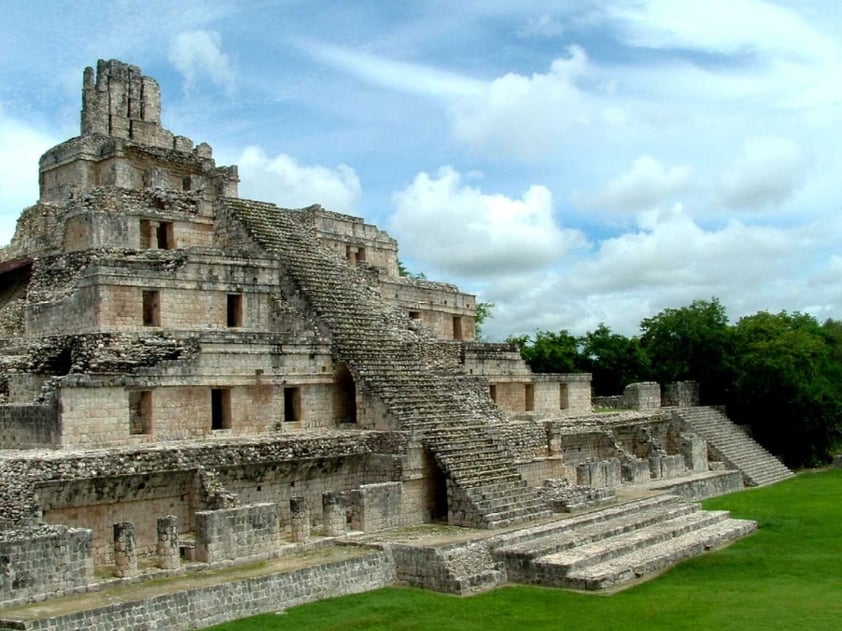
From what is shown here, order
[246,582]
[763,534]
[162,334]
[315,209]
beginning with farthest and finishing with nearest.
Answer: [315,209], [763,534], [162,334], [246,582]

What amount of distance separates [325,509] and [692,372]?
986 inches

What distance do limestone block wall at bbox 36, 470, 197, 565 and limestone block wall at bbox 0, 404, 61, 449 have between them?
61.9 inches

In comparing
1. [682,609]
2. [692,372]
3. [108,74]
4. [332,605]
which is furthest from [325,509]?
[692,372]

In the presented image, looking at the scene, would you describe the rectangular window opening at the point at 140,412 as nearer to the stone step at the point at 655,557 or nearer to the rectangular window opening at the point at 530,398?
the stone step at the point at 655,557

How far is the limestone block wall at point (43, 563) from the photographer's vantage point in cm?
1352

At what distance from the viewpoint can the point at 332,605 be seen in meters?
15.5

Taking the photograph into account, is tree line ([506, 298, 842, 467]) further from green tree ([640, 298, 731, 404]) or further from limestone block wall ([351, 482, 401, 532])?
limestone block wall ([351, 482, 401, 532])

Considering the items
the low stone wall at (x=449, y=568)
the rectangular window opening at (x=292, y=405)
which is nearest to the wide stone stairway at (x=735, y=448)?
the rectangular window opening at (x=292, y=405)

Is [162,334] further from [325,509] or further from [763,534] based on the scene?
[763,534]

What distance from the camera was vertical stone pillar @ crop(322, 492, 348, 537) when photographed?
60.2 ft

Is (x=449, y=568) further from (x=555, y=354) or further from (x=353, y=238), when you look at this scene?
(x=555, y=354)

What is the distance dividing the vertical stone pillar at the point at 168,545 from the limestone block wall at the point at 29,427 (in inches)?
112

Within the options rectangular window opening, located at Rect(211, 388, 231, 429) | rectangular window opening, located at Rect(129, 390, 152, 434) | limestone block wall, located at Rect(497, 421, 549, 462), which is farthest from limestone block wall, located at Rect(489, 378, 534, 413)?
rectangular window opening, located at Rect(129, 390, 152, 434)

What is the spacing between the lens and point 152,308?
842 inches
